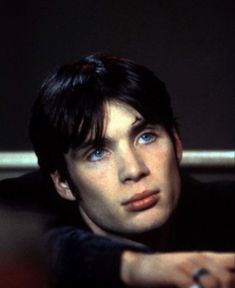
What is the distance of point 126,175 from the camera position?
2.95 ft

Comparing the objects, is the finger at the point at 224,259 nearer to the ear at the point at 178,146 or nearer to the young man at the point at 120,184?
the young man at the point at 120,184

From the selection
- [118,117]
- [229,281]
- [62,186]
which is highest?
[118,117]

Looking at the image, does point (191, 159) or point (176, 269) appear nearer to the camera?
Answer: point (176, 269)

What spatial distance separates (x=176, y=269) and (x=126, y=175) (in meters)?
0.17

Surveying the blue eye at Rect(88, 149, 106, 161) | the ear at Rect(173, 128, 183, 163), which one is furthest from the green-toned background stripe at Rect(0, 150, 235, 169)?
the blue eye at Rect(88, 149, 106, 161)

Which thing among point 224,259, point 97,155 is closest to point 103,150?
point 97,155

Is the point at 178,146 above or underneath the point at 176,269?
above

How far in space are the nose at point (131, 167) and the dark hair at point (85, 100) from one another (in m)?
0.06

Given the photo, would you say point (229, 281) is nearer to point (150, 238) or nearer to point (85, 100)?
point (150, 238)

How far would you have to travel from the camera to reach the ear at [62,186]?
959 mm

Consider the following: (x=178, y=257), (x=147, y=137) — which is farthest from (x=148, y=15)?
(x=178, y=257)

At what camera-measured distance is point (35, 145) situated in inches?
38.4

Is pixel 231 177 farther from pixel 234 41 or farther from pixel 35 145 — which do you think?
pixel 35 145

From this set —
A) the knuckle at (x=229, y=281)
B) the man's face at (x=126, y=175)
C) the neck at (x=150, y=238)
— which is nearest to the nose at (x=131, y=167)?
the man's face at (x=126, y=175)
